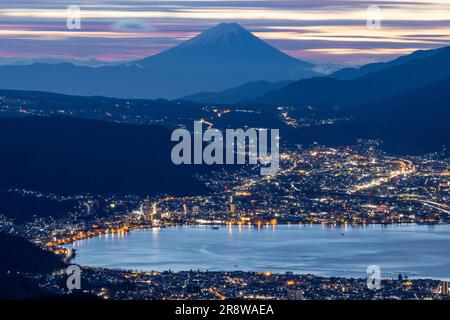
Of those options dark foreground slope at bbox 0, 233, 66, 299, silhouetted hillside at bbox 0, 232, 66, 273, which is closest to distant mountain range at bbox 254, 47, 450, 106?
silhouetted hillside at bbox 0, 232, 66, 273

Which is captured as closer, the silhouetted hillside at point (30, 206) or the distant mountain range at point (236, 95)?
the silhouetted hillside at point (30, 206)

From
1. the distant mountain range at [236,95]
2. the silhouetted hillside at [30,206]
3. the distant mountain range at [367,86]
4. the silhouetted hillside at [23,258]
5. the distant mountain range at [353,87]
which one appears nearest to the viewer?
the silhouetted hillside at [23,258]

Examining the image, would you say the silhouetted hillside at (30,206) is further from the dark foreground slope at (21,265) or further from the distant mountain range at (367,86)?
the distant mountain range at (367,86)

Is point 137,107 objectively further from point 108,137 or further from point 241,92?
point 241,92

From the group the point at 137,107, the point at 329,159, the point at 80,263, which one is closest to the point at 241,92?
the point at 137,107

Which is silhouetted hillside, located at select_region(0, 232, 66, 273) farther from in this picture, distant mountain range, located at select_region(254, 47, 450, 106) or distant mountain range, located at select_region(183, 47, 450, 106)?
distant mountain range, located at select_region(254, 47, 450, 106)

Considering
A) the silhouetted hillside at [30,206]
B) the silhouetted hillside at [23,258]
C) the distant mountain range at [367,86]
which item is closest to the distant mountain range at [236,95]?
the distant mountain range at [367,86]
